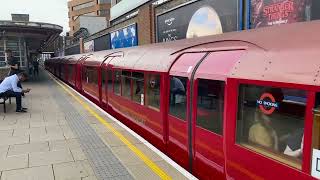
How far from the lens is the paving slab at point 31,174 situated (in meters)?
5.09

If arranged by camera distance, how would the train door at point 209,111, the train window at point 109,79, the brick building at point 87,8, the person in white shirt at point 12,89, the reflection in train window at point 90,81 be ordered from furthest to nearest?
the brick building at point 87,8 < the reflection in train window at point 90,81 < the train window at point 109,79 < the person in white shirt at point 12,89 < the train door at point 209,111

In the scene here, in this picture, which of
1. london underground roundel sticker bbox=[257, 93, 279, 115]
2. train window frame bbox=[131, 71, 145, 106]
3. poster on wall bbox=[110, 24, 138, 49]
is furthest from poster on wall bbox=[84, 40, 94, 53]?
london underground roundel sticker bbox=[257, 93, 279, 115]

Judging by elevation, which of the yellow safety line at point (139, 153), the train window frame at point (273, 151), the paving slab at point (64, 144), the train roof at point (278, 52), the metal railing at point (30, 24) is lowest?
the paving slab at point (64, 144)

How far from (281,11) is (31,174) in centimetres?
635

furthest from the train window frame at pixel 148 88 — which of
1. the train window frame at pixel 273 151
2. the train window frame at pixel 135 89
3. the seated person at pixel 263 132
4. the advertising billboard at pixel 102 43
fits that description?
the advertising billboard at pixel 102 43

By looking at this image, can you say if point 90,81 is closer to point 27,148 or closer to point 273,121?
point 27,148

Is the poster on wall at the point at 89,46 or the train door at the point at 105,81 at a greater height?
the poster on wall at the point at 89,46

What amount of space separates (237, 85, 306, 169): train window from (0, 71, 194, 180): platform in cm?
125

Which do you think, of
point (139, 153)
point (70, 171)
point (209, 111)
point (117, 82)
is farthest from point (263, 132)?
point (117, 82)

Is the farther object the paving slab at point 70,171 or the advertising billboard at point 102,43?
the advertising billboard at point 102,43

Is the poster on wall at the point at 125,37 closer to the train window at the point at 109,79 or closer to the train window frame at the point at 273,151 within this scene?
the train window at the point at 109,79

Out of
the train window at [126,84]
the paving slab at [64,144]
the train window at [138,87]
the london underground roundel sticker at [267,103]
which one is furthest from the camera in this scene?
the train window at [126,84]

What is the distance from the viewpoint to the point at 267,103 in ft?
12.4

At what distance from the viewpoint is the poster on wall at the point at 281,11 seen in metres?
7.38
